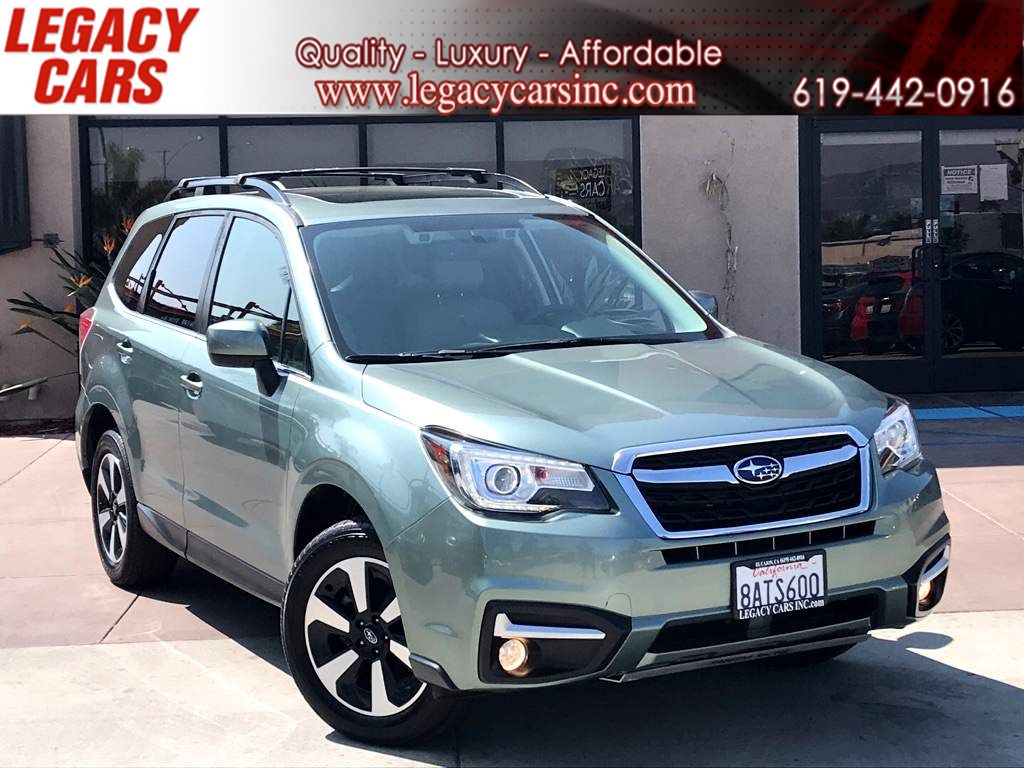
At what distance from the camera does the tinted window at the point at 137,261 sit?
6633mm

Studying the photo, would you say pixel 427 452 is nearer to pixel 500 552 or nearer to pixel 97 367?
pixel 500 552

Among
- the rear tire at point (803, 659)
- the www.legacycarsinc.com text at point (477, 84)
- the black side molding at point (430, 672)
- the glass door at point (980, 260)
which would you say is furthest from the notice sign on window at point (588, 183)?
the black side molding at point (430, 672)

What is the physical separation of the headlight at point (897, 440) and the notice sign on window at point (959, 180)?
8.26 meters

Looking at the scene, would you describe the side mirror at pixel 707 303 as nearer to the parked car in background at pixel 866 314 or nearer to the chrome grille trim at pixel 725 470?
the chrome grille trim at pixel 725 470

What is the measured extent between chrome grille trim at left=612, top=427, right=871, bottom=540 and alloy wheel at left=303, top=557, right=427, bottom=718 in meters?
0.80

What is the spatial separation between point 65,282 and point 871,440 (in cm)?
885

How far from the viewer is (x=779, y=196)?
493 inches

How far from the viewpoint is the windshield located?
5.10 m

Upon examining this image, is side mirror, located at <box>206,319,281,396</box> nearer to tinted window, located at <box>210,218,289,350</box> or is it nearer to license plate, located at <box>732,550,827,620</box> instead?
tinted window, located at <box>210,218,289,350</box>

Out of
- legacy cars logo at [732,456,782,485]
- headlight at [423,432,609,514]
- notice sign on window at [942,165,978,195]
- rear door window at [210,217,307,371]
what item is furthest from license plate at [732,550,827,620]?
notice sign on window at [942,165,978,195]

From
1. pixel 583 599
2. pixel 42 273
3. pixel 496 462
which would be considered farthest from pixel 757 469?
pixel 42 273

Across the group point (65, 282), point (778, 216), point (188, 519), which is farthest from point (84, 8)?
point (188, 519)

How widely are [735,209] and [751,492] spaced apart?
28.0 feet

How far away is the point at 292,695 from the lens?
205 inches
